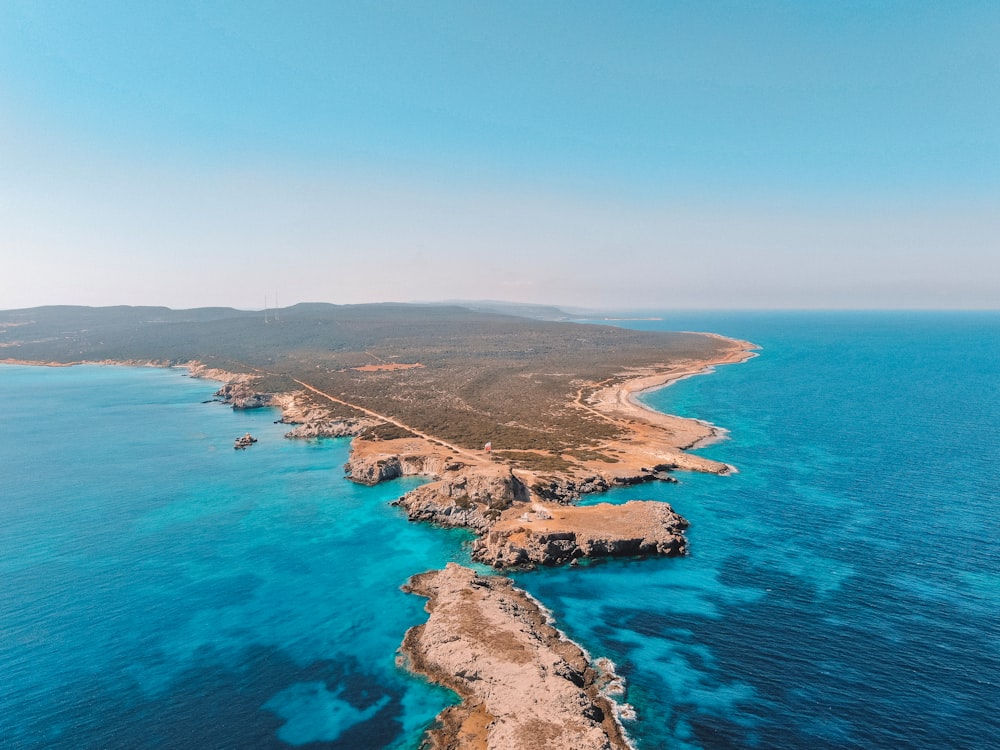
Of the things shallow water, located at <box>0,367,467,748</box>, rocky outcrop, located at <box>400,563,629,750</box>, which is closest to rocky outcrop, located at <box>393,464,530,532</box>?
shallow water, located at <box>0,367,467,748</box>

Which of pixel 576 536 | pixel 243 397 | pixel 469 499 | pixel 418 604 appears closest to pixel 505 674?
pixel 418 604

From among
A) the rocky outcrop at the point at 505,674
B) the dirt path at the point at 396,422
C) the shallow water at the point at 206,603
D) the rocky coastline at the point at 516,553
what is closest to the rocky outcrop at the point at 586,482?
the rocky coastline at the point at 516,553

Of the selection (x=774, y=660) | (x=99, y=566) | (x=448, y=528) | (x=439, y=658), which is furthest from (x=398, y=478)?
(x=774, y=660)

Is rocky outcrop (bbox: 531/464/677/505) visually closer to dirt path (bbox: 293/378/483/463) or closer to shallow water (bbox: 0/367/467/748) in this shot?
dirt path (bbox: 293/378/483/463)

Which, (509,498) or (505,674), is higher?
(509,498)

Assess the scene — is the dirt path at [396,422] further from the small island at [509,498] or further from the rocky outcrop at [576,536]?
the rocky outcrop at [576,536]

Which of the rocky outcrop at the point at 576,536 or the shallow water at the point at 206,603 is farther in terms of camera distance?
the rocky outcrop at the point at 576,536

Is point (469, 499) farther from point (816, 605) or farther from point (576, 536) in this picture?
point (816, 605)
